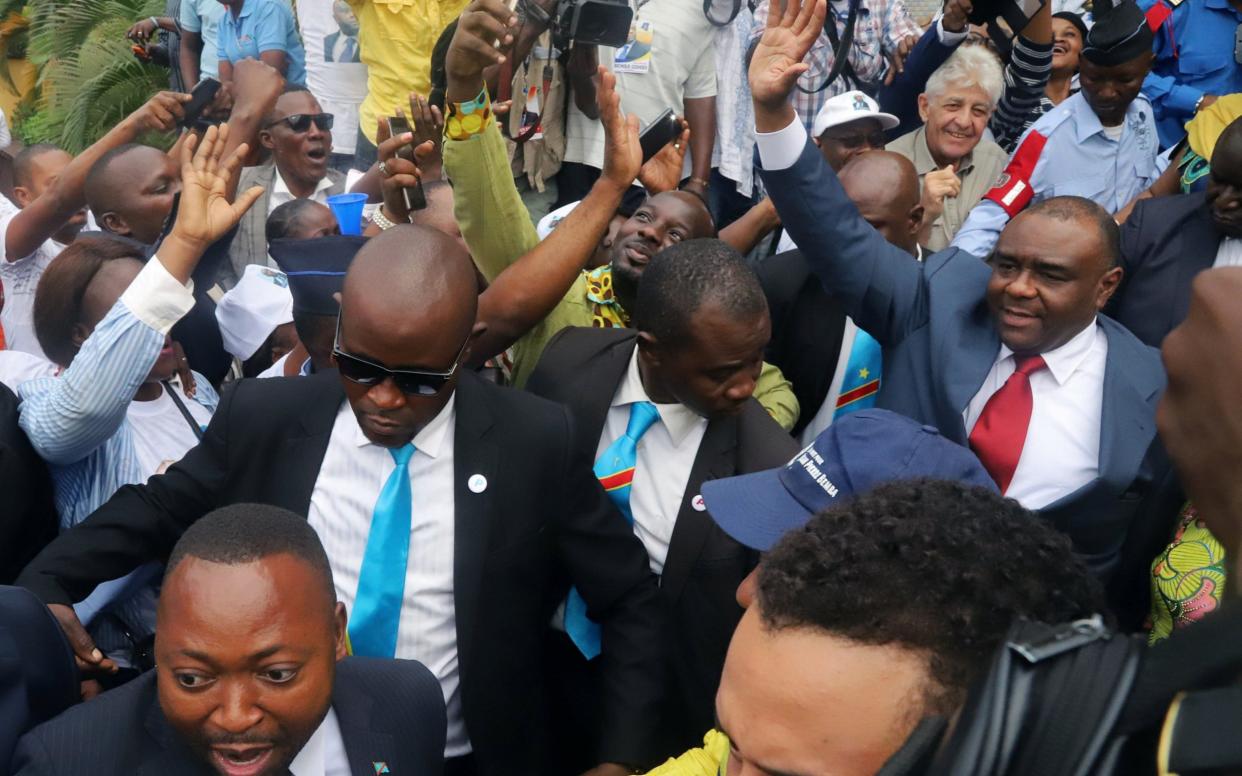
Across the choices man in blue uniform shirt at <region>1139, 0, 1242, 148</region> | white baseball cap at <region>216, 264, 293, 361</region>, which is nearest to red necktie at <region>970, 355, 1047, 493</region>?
white baseball cap at <region>216, 264, 293, 361</region>

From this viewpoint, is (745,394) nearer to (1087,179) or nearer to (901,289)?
(901,289)

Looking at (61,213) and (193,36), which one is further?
(193,36)

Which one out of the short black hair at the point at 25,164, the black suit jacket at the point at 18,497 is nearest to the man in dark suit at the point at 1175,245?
the black suit jacket at the point at 18,497

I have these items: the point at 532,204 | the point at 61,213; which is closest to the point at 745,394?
the point at 532,204

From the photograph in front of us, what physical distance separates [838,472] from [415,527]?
993 mm

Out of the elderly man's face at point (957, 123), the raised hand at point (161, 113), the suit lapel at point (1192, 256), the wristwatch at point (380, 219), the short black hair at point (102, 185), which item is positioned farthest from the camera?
the elderly man's face at point (957, 123)

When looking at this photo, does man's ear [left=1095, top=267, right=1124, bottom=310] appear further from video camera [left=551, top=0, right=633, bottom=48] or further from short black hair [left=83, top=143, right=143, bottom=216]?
short black hair [left=83, top=143, right=143, bottom=216]

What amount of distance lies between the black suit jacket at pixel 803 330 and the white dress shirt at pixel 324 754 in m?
1.83

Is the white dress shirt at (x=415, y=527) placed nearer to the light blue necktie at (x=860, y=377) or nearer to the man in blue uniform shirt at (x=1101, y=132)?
the light blue necktie at (x=860, y=377)

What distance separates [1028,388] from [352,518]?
1762 mm

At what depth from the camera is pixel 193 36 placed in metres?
8.44

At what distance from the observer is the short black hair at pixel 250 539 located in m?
2.26

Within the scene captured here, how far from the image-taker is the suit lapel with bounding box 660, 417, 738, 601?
304 cm

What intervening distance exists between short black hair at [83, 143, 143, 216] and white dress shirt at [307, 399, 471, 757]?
2601mm
